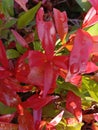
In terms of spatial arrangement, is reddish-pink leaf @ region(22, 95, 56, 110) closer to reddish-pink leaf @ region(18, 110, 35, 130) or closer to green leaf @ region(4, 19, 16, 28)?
reddish-pink leaf @ region(18, 110, 35, 130)

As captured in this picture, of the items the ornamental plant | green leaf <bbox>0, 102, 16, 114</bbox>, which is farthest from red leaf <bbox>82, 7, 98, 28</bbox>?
green leaf <bbox>0, 102, 16, 114</bbox>

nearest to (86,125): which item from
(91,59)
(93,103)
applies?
(93,103)

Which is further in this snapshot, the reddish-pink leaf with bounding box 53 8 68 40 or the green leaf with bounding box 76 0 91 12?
the green leaf with bounding box 76 0 91 12

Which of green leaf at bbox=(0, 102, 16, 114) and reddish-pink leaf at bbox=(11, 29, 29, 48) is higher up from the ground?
reddish-pink leaf at bbox=(11, 29, 29, 48)

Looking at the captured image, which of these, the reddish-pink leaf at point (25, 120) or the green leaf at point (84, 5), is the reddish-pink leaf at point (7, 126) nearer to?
the reddish-pink leaf at point (25, 120)

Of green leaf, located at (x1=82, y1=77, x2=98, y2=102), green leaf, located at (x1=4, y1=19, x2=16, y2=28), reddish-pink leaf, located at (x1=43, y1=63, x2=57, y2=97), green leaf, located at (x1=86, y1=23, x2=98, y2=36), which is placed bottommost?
green leaf, located at (x1=82, y1=77, x2=98, y2=102)

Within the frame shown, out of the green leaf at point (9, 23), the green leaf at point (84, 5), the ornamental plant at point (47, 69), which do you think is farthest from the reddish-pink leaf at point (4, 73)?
the green leaf at point (84, 5)

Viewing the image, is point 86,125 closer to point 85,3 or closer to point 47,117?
point 47,117

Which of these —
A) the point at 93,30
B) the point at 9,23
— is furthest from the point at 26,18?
the point at 93,30
